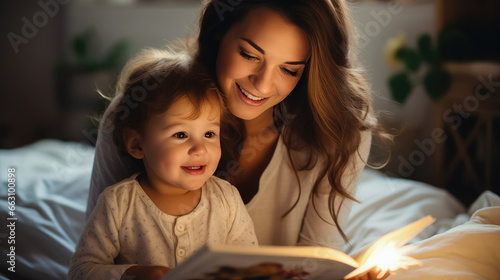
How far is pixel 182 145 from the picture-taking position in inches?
38.2

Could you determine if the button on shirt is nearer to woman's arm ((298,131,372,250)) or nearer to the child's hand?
the child's hand

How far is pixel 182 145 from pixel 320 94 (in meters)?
0.40

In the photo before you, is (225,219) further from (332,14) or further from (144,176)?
(332,14)

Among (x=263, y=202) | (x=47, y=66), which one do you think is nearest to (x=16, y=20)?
(x=47, y=66)

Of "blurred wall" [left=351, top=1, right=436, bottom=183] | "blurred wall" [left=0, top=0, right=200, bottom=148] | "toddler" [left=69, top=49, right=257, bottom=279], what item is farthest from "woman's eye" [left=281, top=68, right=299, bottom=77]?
"blurred wall" [left=0, top=0, right=200, bottom=148]

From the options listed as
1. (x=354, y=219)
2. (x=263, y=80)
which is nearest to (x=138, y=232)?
(x=263, y=80)

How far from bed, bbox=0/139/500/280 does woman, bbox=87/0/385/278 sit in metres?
0.21

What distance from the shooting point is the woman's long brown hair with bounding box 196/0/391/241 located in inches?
44.2

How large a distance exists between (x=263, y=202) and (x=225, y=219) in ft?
1.04

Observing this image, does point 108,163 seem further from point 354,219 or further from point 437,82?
point 437,82

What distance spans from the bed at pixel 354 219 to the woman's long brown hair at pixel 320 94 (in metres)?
0.28

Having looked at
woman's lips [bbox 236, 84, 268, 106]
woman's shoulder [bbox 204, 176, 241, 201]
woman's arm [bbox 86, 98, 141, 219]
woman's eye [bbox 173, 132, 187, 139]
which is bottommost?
woman's shoulder [bbox 204, 176, 241, 201]

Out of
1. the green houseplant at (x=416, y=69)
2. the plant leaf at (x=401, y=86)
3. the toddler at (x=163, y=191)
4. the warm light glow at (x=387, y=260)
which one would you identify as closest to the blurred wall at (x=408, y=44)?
the green houseplant at (x=416, y=69)

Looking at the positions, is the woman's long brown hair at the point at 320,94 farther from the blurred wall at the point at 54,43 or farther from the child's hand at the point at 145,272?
the blurred wall at the point at 54,43
